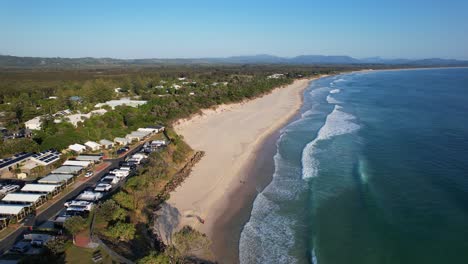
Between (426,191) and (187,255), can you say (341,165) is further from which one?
(187,255)

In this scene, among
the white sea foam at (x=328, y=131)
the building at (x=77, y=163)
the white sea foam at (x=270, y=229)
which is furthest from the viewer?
the white sea foam at (x=328, y=131)

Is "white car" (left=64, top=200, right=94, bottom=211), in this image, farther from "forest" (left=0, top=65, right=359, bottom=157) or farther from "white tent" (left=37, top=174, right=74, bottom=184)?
"forest" (left=0, top=65, right=359, bottom=157)

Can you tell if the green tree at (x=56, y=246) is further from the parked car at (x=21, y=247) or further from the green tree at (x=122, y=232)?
the green tree at (x=122, y=232)

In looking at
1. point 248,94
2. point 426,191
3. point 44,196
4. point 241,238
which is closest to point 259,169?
point 241,238

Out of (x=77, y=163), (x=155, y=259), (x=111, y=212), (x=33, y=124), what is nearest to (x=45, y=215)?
(x=111, y=212)

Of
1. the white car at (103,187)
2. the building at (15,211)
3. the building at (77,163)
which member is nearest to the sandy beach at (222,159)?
the white car at (103,187)

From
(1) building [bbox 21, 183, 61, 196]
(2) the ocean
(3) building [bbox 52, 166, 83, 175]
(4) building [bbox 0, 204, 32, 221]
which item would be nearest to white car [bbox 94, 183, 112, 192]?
(1) building [bbox 21, 183, 61, 196]
